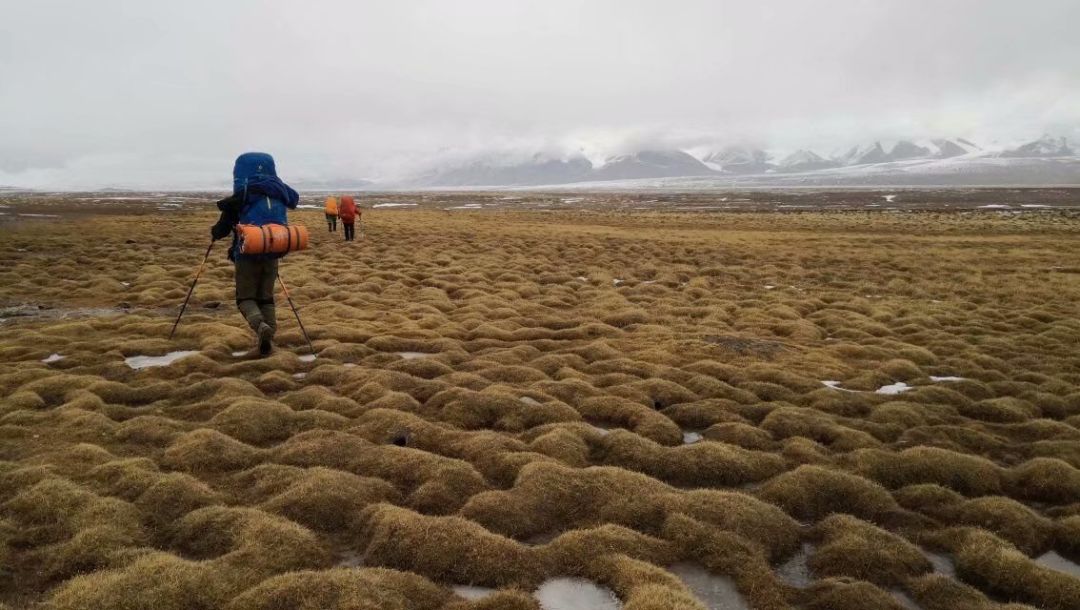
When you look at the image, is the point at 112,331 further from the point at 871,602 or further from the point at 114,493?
the point at 871,602

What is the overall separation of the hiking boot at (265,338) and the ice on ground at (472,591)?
932 cm

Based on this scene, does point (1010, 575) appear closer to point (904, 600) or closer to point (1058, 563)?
point (1058, 563)

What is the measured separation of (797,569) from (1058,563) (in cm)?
320

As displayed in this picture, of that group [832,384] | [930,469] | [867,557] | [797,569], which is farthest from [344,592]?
[832,384]

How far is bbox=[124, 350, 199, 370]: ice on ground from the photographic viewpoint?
13.6 meters

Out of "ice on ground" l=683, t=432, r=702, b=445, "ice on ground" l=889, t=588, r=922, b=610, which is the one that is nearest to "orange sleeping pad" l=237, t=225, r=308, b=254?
"ice on ground" l=683, t=432, r=702, b=445

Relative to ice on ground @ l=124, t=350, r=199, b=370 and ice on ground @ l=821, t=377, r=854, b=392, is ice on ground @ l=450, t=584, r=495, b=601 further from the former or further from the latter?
ice on ground @ l=124, t=350, r=199, b=370

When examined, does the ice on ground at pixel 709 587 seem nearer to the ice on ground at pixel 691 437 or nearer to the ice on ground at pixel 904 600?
the ice on ground at pixel 904 600

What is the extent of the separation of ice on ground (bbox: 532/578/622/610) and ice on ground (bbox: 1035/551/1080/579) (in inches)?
198

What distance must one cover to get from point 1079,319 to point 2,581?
26.4 metres

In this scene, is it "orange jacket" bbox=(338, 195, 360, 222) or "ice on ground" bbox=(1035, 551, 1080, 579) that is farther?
"orange jacket" bbox=(338, 195, 360, 222)

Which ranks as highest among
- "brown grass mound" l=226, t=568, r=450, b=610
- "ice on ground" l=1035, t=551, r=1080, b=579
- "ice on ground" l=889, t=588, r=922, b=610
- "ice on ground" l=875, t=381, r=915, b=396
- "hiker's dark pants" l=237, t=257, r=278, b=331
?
"hiker's dark pants" l=237, t=257, r=278, b=331

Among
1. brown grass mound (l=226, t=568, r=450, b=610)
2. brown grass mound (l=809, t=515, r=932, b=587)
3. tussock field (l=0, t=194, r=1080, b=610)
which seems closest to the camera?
brown grass mound (l=226, t=568, r=450, b=610)

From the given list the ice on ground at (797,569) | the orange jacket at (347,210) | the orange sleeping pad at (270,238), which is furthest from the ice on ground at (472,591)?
the orange jacket at (347,210)
